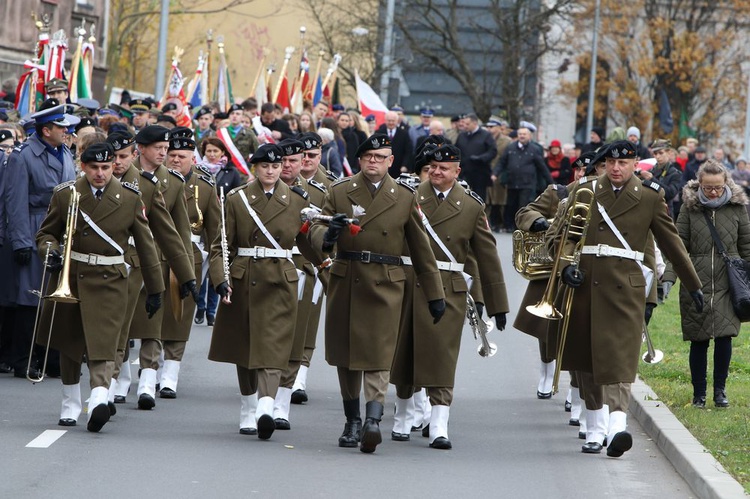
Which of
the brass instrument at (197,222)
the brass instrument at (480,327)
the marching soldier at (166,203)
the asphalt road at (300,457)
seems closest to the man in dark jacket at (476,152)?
the asphalt road at (300,457)

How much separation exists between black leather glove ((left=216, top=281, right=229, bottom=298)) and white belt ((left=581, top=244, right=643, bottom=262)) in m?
2.39

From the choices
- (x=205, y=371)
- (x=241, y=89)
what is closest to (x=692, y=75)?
(x=241, y=89)

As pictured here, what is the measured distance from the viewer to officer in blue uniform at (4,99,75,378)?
13781 millimetres

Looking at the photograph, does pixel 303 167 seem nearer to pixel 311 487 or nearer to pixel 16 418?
pixel 16 418

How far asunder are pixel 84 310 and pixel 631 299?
363cm

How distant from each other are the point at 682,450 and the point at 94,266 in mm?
4054

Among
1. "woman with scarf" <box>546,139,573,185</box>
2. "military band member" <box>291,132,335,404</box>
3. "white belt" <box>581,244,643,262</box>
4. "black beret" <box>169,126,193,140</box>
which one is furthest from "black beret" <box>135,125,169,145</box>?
"woman with scarf" <box>546,139,573,185</box>

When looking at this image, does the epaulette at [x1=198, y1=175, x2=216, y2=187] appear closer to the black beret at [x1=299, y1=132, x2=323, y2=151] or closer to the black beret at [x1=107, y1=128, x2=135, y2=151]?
the black beret at [x1=299, y1=132, x2=323, y2=151]

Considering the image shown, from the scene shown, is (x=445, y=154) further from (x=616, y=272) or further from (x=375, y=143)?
(x=616, y=272)

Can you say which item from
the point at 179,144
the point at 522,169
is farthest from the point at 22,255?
the point at 522,169

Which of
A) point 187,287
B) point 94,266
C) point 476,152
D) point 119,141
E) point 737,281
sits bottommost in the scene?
point 187,287

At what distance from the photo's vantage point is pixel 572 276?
35.9 feet

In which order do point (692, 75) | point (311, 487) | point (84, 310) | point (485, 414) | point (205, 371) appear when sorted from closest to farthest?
point (311, 487) < point (84, 310) < point (485, 414) < point (205, 371) < point (692, 75)

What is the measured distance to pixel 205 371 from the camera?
1498cm
